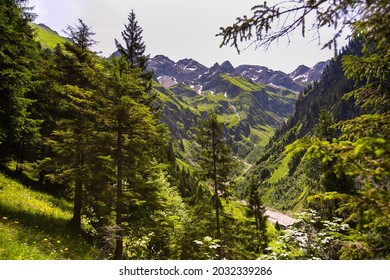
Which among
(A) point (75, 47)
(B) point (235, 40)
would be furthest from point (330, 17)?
(A) point (75, 47)

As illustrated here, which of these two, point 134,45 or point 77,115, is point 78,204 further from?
point 134,45

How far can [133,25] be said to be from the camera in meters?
26.8

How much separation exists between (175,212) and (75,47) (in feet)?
59.8

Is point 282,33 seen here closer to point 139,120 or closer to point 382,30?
point 382,30

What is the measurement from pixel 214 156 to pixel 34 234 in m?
12.6

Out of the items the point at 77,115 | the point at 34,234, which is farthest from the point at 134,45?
the point at 34,234

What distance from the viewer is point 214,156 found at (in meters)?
21.2

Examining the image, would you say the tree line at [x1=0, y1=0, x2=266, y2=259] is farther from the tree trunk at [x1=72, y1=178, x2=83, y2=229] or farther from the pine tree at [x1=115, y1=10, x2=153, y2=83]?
the pine tree at [x1=115, y1=10, x2=153, y2=83]

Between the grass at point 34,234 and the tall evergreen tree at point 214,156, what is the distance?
31.5 ft

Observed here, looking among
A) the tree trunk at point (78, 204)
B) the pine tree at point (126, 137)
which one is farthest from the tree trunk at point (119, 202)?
the tree trunk at point (78, 204)

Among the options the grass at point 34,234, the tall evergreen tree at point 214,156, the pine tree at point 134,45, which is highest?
the pine tree at point 134,45

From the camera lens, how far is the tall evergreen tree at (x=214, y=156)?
21.0m

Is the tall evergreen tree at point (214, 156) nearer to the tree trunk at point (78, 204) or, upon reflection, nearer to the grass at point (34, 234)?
the tree trunk at point (78, 204)

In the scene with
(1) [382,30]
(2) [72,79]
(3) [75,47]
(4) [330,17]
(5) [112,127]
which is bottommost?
(5) [112,127]
